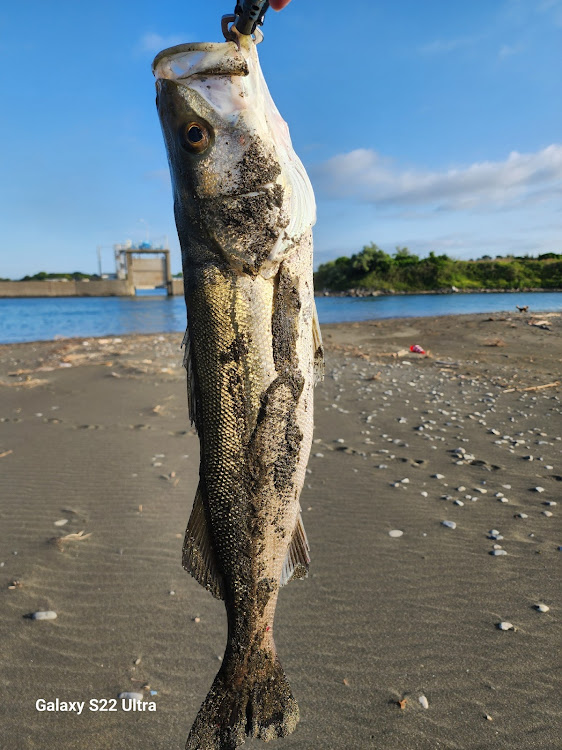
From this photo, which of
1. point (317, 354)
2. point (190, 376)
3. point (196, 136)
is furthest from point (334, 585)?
point (196, 136)

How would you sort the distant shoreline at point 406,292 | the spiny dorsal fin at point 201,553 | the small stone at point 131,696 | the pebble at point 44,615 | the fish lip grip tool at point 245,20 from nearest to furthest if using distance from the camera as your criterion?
the fish lip grip tool at point 245,20
the spiny dorsal fin at point 201,553
the small stone at point 131,696
the pebble at point 44,615
the distant shoreline at point 406,292

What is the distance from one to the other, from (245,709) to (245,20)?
3.14 metres

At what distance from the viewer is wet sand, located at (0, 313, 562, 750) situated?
3516mm

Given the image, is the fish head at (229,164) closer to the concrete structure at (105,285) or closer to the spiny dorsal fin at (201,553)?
the spiny dorsal fin at (201,553)

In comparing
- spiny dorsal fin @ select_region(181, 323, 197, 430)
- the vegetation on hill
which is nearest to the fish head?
spiny dorsal fin @ select_region(181, 323, 197, 430)

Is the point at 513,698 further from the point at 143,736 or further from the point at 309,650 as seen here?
the point at 143,736

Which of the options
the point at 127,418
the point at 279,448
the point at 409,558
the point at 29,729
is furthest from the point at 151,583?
the point at 127,418

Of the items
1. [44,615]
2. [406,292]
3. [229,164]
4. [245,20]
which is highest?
[245,20]

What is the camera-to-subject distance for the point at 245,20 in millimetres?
2010

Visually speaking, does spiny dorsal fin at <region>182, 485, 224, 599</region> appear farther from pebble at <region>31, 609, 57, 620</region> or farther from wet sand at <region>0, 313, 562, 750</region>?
pebble at <region>31, 609, 57, 620</region>

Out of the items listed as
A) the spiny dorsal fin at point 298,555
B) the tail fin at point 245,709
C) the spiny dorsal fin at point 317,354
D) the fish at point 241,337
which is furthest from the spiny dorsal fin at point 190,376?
the tail fin at point 245,709

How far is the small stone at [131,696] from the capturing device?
3703 mm

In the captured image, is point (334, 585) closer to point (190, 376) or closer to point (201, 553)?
point (201, 553)

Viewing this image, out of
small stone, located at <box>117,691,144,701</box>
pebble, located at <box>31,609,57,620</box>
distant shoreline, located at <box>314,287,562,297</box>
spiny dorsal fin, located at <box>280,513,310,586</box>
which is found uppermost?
distant shoreline, located at <box>314,287,562,297</box>
